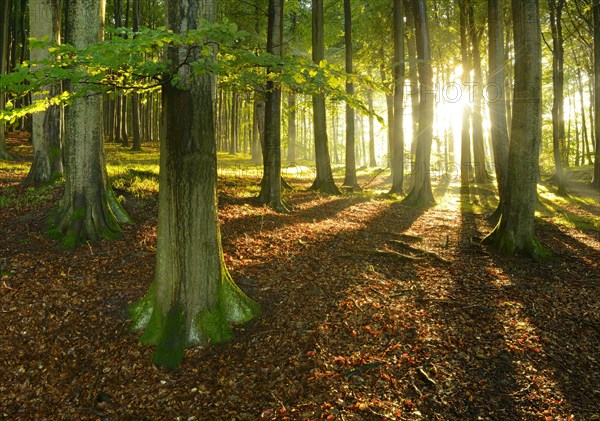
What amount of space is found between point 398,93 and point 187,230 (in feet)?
47.3

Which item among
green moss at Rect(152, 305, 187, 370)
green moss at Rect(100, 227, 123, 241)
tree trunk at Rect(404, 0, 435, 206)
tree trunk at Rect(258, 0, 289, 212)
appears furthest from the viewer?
tree trunk at Rect(404, 0, 435, 206)

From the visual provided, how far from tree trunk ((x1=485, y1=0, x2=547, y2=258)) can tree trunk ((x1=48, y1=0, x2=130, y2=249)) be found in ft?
27.2

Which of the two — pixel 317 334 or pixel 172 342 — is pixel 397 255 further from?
pixel 172 342

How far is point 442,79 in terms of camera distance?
102 ft

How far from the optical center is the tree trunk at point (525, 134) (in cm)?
787

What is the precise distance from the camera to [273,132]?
37.5ft

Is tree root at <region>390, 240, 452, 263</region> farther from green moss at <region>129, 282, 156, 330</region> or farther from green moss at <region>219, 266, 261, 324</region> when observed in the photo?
green moss at <region>129, 282, 156, 330</region>

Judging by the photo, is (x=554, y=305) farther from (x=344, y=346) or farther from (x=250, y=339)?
(x=250, y=339)

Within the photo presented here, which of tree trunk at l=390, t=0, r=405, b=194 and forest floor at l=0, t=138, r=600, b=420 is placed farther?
tree trunk at l=390, t=0, r=405, b=194

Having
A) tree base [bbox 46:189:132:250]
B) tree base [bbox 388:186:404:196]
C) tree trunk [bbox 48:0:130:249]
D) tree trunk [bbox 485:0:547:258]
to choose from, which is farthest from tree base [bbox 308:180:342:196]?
tree trunk [bbox 48:0:130:249]

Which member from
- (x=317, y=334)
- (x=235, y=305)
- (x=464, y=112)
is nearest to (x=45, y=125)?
(x=235, y=305)

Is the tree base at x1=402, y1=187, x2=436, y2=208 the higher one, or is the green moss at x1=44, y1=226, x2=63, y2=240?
the tree base at x1=402, y1=187, x2=436, y2=208

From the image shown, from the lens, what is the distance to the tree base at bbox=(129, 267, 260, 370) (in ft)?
16.4

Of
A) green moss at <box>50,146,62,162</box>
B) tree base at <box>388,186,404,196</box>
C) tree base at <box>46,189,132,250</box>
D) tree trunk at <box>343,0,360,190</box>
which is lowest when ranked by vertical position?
tree base at <box>46,189,132,250</box>
